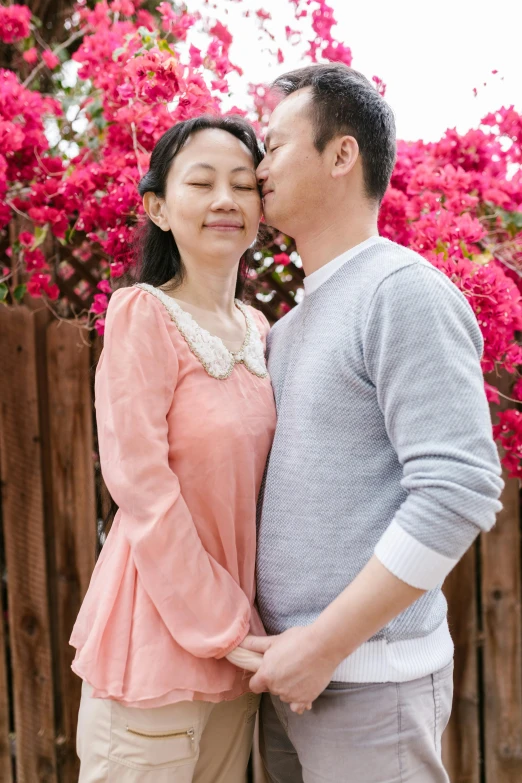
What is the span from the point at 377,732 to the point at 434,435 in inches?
23.3

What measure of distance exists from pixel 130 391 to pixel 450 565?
2.19 feet

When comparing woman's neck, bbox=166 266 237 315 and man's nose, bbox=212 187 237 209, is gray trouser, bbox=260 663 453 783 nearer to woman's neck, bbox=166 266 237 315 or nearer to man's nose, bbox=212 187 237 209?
woman's neck, bbox=166 266 237 315

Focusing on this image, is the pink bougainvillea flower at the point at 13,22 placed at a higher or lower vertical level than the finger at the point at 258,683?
higher

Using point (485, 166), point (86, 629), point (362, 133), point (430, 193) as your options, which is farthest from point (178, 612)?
point (485, 166)

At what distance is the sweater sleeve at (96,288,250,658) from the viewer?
1307 millimetres

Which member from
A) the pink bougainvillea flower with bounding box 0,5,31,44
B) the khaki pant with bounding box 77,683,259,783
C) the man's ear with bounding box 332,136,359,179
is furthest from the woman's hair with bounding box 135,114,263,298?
the pink bougainvillea flower with bounding box 0,5,31,44

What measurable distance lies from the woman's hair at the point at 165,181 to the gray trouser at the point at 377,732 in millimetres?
990

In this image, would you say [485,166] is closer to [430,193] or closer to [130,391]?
[430,193]

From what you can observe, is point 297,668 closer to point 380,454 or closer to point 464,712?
point 380,454

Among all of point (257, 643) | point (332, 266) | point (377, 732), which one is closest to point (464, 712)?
point (377, 732)

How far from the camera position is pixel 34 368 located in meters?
2.21

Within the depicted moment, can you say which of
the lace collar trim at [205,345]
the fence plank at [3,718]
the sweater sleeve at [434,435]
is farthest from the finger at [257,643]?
the fence plank at [3,718]

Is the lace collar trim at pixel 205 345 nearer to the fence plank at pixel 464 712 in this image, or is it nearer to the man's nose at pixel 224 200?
the man's nose at pixel 224 200

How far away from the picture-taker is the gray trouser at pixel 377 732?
4.18 feet
